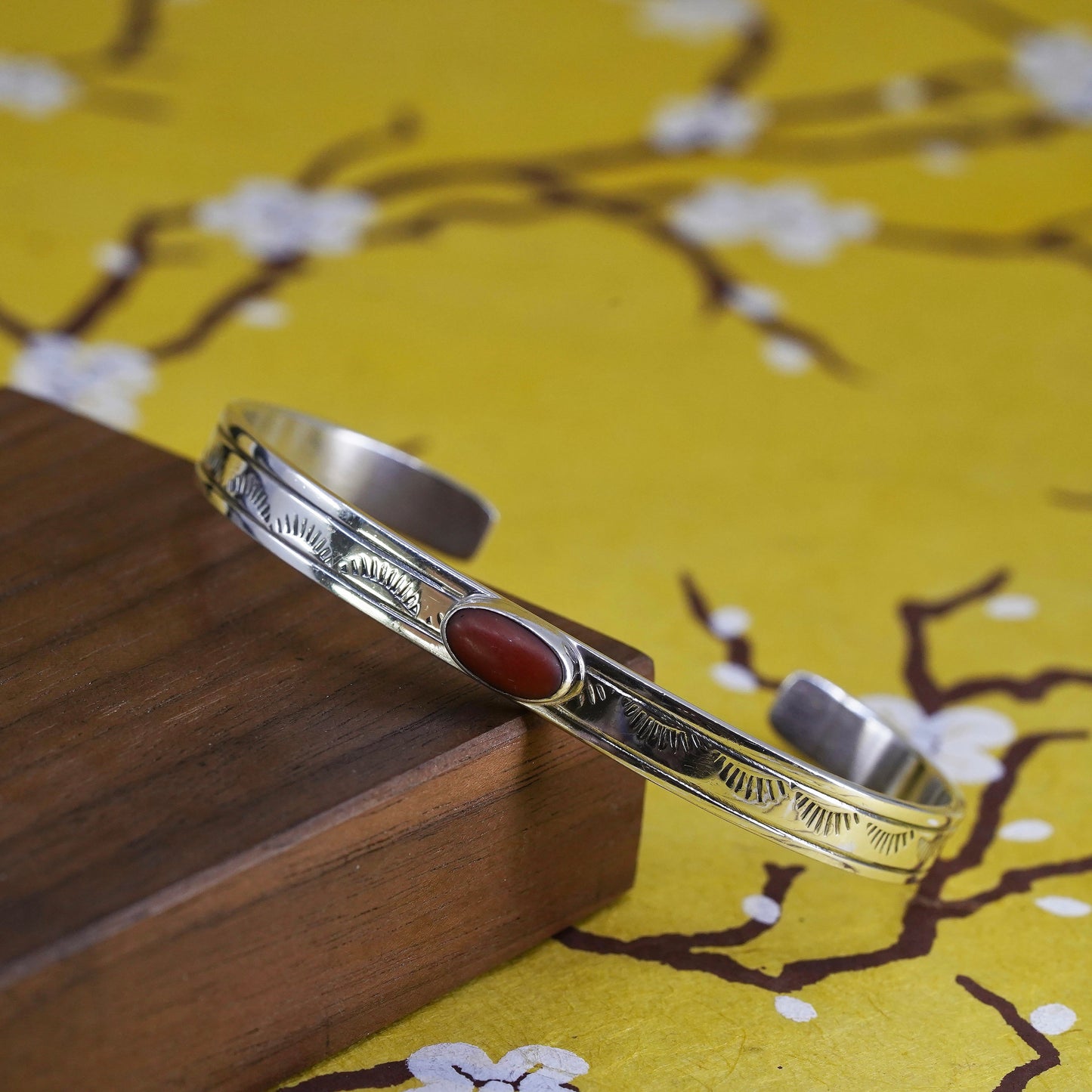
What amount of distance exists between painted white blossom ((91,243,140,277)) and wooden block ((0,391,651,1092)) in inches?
16.6

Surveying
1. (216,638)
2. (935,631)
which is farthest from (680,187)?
(216,638)

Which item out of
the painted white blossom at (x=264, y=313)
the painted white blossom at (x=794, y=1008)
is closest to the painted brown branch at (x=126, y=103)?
the painted white blossom at (x=264, y=313)

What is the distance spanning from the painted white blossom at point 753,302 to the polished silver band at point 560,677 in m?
0.44

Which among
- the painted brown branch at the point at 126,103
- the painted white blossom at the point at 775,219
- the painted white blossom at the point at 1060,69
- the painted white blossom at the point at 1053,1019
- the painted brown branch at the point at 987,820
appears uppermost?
the painted white blossom at the point at 1060,69

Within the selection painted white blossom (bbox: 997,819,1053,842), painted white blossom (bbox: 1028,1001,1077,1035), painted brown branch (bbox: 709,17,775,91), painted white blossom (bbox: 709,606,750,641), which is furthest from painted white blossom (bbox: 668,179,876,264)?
painted white blossom (bbox: 1028,1001,1077,1035)

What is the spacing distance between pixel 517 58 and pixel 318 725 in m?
0.84

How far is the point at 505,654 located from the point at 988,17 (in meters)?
0.98

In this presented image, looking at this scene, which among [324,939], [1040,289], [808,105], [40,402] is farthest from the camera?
[808,105]

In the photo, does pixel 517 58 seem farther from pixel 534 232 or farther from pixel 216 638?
pixel 216 638

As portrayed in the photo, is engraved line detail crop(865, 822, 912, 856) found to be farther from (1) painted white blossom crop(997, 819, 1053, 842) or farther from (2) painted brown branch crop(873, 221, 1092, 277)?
(2) painted brown branch crop(873, 221, 1092, 277)

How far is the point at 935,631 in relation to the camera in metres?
0.70

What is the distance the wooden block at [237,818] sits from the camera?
1.30 ft


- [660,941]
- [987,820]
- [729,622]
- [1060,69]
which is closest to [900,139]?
[1060,69]

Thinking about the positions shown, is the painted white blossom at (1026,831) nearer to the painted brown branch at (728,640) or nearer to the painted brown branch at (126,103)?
the painted brown branch at (728,640)
